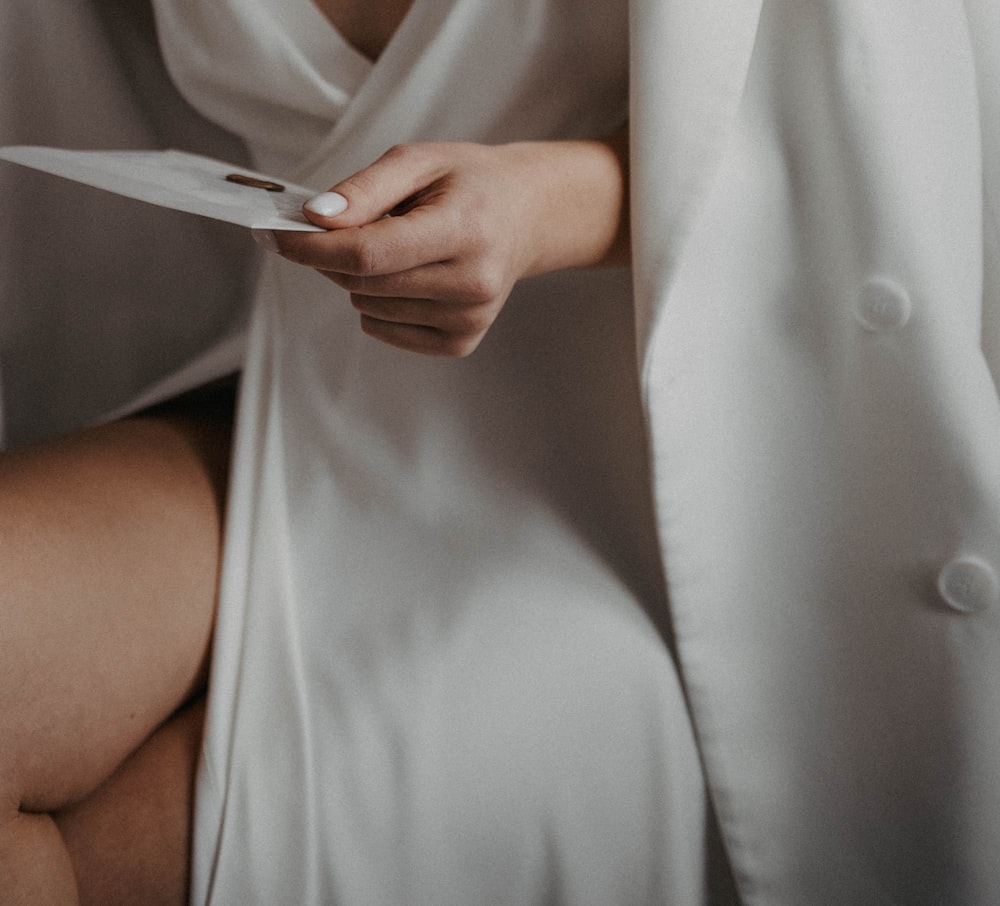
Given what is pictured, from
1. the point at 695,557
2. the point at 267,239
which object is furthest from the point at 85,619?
the point at 695,557

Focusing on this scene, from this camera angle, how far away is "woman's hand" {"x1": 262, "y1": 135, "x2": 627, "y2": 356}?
495mm

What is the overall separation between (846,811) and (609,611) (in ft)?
0.63

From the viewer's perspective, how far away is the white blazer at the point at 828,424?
0.59m

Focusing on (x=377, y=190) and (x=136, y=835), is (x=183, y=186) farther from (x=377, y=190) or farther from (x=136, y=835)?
(x=136, y=835)

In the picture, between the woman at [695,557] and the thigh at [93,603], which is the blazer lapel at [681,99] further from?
the thigh at [93,603]

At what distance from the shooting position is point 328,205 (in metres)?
0.48

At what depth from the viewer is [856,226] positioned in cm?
61

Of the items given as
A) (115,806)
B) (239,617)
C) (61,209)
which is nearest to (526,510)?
(239,617)

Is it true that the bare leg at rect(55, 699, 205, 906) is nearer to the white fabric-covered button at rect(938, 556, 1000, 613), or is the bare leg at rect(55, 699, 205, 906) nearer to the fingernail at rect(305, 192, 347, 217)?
the fingernail at rect(305, 192, 347, 217)

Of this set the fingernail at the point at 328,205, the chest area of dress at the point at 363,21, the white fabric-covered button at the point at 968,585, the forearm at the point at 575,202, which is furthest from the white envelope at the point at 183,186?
the white fabric-covered button at the point at 968,585

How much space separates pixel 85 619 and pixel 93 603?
12 mm

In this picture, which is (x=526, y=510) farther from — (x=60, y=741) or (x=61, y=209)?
(x=61, y=209)

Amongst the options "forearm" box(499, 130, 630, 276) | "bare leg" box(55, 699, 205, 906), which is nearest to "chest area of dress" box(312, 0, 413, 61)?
"forearm" box(499, 130, 630, 276)

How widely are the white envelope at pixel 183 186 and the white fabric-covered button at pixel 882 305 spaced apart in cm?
34
